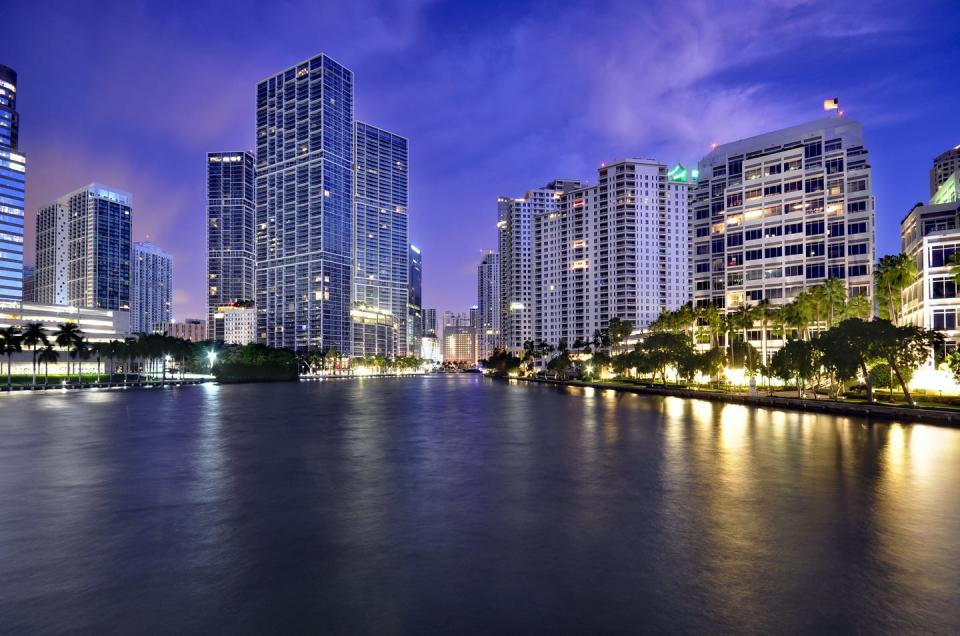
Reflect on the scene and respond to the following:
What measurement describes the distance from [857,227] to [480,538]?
150025 mm

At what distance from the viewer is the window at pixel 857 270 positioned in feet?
429

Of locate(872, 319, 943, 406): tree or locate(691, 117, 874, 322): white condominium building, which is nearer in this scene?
locate(872, 319, 943, 406): tree

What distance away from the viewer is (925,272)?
84.3 metres

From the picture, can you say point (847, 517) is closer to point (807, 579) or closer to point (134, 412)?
point (807, 579)

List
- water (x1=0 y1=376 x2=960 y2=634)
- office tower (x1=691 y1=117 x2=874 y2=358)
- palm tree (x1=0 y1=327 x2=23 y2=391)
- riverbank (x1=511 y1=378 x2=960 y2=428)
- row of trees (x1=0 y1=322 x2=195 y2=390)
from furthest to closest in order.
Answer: office tower (x1=691 y1=117 x2=874 y2=358), row of trees (x1=0 y1=322 x2=195 y2=390), palm tree (x1=0 y1=327 x2=23 y2=391), riverbank (x1=511 y1=378 x2=960 y2=428), water (x1=0 y1=376 x2=960 y2=634)

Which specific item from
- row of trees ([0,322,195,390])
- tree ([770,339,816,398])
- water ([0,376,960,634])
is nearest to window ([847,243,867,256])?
tree ([770,339,816,398])

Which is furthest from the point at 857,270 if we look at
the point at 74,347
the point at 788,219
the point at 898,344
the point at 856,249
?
the point at 74,347

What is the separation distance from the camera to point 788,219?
463 ft

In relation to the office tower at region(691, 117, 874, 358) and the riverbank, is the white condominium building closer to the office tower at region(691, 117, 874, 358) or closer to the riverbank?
the office tower at region(691, 117, 874, 358)

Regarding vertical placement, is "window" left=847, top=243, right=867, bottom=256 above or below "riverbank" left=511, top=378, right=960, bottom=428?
above

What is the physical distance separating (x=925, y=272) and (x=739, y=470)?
77.5 m

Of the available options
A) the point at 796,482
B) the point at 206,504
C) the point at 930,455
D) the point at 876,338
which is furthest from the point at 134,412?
the point at 876,338

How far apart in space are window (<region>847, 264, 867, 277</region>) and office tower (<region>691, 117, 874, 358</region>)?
0.04 meters

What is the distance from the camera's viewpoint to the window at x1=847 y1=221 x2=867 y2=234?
5172 inches
